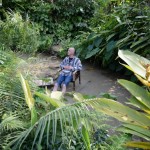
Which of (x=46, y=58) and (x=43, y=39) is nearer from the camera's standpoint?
(x=46, y=58)

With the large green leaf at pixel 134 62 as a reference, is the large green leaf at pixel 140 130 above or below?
below

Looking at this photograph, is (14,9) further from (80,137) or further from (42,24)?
(80,137)

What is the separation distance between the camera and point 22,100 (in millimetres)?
3689

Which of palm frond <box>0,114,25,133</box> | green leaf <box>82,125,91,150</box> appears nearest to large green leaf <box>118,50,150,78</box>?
green leaf <box>82,125,91,150</box>

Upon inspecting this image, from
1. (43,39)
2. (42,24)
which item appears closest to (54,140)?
(43,39)

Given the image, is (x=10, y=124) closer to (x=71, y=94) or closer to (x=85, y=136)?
(x=85, y=136)

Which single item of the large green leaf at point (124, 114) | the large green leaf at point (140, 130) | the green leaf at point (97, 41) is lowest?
the large green leaf at point (140, 130)

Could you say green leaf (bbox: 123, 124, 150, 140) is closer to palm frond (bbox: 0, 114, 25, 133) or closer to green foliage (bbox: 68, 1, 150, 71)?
palm frond (bbox: 0, 114, 25, 133)

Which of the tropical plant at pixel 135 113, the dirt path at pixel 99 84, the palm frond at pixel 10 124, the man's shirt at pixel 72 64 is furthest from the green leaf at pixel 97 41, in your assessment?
the palm frond at pixel 10 124

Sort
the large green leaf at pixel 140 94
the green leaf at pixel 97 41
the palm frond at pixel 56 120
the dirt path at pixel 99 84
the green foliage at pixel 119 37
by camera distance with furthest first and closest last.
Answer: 1. the green leaf at pixel 97 41
2. the green foliage at pixel 119 37
3. the dirt path at pixel 99 84
4. the large green leaf at pixel 140 94
5. the palm frond at pixel 56 120

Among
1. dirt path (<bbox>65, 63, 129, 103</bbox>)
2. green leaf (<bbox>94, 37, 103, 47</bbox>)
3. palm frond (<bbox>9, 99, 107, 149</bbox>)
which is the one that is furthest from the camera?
green leaf (<bbox>94, 37, 103, 47</bbox>)

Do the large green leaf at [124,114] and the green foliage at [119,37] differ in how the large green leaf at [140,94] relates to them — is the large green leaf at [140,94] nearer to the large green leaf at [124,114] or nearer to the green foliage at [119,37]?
the large green leaf at [124,114]

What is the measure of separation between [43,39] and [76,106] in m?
6.84

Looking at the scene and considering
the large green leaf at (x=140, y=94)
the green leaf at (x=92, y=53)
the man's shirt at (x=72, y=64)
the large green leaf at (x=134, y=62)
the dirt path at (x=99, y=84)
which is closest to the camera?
the large green leaf at (x=140, y=94)
